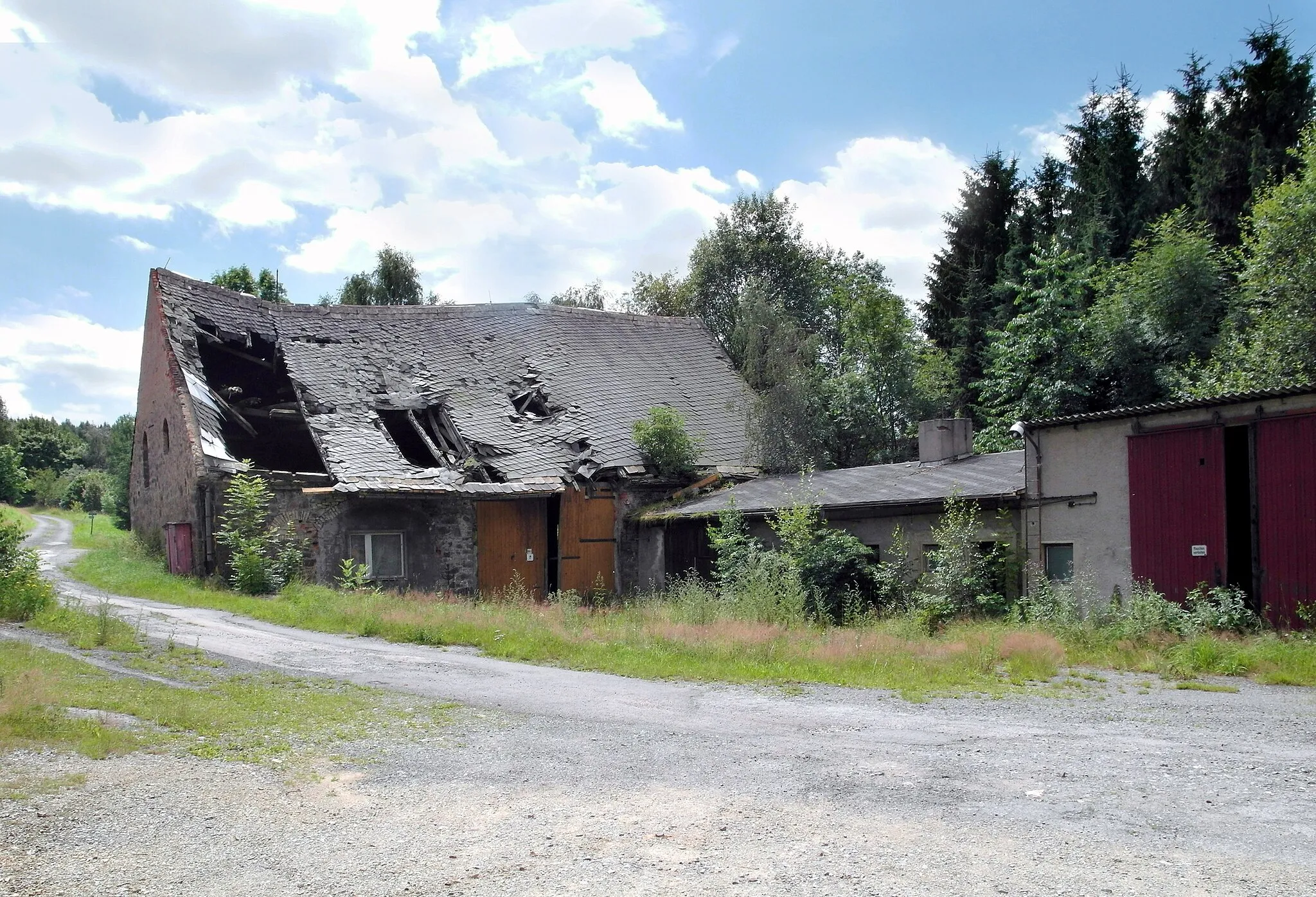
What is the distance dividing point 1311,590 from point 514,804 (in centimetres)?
1135

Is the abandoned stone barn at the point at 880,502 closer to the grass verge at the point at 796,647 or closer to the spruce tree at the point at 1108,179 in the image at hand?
the grass verge at the point at 796,647

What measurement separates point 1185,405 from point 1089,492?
2.02m

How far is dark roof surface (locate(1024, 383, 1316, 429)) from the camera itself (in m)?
12.9

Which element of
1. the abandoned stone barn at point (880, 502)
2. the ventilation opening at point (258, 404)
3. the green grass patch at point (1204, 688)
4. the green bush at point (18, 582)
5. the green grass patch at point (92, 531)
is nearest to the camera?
the green grass patch at point (1204, 688)

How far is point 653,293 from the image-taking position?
4288 centimetres

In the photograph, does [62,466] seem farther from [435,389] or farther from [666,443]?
[666,443]

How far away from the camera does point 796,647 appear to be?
493 inches

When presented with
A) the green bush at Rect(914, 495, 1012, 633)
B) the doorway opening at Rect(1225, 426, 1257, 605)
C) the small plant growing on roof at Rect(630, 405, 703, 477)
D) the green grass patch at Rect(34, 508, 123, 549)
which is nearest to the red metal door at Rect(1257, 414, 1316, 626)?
the doorway opening at Rect(1225, 426, 1257, 605)

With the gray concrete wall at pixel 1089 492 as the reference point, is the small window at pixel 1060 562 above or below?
below

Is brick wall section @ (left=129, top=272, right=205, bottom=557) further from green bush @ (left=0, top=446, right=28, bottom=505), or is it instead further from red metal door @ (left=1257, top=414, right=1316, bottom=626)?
green bush @ (left=0, top=446, right=28, bottom=505)

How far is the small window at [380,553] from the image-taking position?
2114 cm

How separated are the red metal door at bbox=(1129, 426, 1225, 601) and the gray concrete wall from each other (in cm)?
17

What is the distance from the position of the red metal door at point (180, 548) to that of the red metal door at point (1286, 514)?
20.3m

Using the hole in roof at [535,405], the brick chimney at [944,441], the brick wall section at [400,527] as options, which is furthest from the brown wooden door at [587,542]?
the brick chimney at [944,441]
